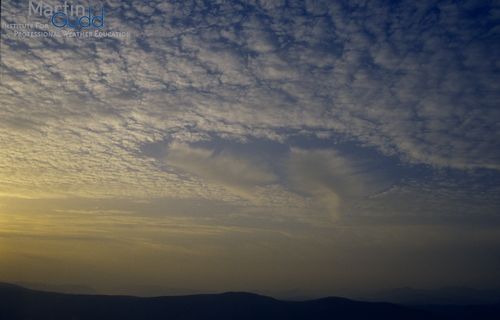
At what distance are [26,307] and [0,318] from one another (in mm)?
11995

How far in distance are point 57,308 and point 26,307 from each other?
1657cm

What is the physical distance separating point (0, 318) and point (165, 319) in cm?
8631

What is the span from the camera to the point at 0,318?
179500mm

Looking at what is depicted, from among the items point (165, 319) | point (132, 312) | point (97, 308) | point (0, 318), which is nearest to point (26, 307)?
point (0, 318)

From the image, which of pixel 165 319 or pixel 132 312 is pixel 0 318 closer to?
pixel 132 312

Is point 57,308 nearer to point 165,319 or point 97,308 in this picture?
point 97,308

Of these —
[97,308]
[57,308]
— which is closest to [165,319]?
[97,308]

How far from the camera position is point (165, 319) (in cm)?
19825

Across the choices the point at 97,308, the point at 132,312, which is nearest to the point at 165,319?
the point at 132,312

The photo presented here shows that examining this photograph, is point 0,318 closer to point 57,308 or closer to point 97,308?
point 57,308

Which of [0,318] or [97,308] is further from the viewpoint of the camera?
[97,308]

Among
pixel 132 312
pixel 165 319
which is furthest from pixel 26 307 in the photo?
pixel 165 319

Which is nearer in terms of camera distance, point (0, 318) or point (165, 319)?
point (0, 318)

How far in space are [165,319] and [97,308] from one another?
39555 mm
